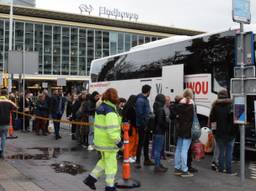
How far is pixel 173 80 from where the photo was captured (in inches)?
682

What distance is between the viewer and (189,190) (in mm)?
8781

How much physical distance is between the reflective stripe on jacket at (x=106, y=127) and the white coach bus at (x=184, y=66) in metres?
7.27

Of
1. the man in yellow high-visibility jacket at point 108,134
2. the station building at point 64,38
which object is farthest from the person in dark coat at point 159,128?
the station building at point 64,38

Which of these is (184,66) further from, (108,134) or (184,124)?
(108,134)

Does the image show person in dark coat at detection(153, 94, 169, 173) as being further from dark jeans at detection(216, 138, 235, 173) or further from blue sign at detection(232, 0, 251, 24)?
blue sign at detection(232, 0, 251, 24)

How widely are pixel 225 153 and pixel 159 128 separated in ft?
5.25

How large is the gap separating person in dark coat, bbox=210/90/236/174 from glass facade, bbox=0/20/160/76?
54121mm

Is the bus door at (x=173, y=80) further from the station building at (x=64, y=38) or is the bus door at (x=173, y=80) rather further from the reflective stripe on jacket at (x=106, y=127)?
the station building at (x=64, y=38)

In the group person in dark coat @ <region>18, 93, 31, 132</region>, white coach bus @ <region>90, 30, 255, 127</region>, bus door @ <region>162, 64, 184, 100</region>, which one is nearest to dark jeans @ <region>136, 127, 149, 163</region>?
white coach bus @ <region>90, 30, 255, 127</region>

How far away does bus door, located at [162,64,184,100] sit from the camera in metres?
16.9

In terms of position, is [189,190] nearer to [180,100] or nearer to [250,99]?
[180,100]

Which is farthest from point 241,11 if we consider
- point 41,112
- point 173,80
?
point 41,112

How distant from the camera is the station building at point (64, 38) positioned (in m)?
64.4

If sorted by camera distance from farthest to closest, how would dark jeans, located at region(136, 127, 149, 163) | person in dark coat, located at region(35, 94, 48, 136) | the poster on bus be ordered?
person in dark coat, located at region(35, 94, 48, 136) < dark jeans, located at region(136, 127, 149, 163) < the poster on bus
